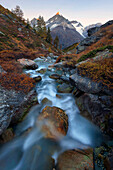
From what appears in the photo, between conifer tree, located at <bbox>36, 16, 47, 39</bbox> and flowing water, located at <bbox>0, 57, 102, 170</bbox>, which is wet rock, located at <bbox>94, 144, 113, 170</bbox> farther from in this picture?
conifer tree, located at <bbox>36, 16, 47, 39</bbox>

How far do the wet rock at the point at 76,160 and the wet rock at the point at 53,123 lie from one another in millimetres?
900

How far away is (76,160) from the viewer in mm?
2867

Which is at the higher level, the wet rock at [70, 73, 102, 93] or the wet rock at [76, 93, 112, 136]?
the wet rock at [70, 73, 102, 93]

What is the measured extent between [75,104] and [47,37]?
214 feet

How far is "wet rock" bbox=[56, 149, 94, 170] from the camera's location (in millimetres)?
2714

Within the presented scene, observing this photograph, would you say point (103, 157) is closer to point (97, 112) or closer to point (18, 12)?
point (97, 112)

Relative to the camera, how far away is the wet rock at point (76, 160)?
271cm

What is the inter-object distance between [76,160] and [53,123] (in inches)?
69.5

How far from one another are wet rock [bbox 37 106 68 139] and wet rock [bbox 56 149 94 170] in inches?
35.4

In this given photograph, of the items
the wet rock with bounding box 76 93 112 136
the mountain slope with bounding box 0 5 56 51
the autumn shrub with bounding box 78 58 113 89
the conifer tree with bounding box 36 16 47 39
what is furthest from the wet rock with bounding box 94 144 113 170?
the conifer tree with bounding box 36 16 47 39

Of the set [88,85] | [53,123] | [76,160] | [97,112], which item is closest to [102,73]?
[88,85]

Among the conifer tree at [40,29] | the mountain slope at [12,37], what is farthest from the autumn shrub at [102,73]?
the conifer tree at [40,29]

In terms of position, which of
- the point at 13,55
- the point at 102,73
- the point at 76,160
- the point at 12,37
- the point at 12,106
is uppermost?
the point at 12,37

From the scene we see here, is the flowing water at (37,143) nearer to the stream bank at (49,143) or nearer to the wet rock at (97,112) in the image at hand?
the stream bank at (49,143)
